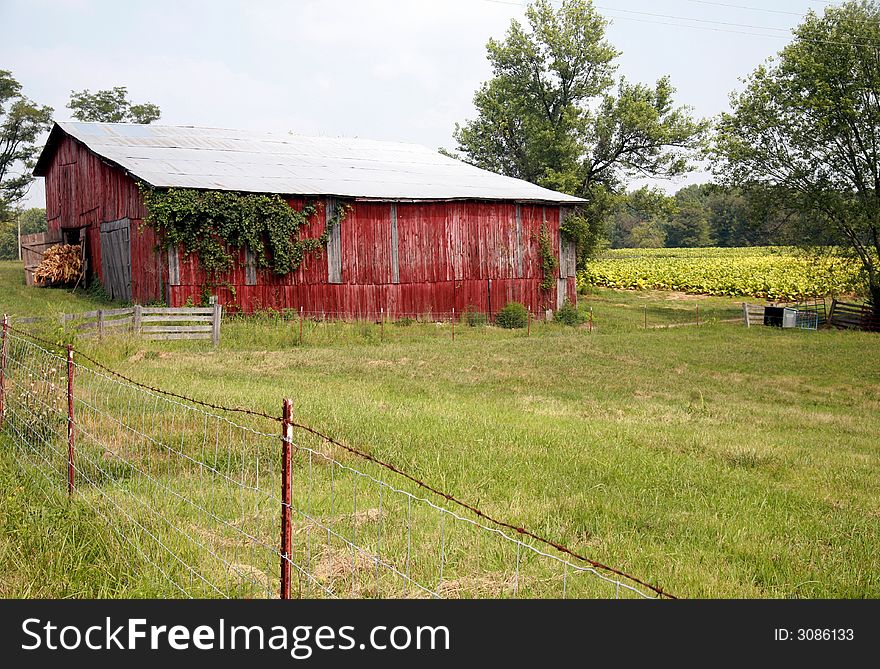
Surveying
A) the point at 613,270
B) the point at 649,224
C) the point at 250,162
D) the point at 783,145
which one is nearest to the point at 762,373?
the point at 250,162

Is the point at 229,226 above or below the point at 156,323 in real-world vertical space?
above

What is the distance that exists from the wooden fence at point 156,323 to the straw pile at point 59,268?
12.1 metres

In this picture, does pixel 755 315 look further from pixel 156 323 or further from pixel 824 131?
pixel 156 323

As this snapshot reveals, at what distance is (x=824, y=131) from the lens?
1451 inches

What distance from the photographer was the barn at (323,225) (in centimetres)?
2742

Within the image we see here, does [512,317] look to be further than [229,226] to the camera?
Yes

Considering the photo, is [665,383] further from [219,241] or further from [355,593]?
[219,241]

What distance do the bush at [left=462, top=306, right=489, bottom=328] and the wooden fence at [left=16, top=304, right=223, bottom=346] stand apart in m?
10.9

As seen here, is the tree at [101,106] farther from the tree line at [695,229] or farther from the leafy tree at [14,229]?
the tree line at [695,229]

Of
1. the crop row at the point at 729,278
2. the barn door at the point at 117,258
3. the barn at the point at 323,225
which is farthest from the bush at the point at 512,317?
the crop row at the point at 729,278

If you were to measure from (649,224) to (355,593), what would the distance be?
140 metres

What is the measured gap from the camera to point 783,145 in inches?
1516

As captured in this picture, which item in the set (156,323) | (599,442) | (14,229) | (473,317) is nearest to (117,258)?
(156,323)

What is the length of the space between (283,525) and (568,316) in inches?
1198
